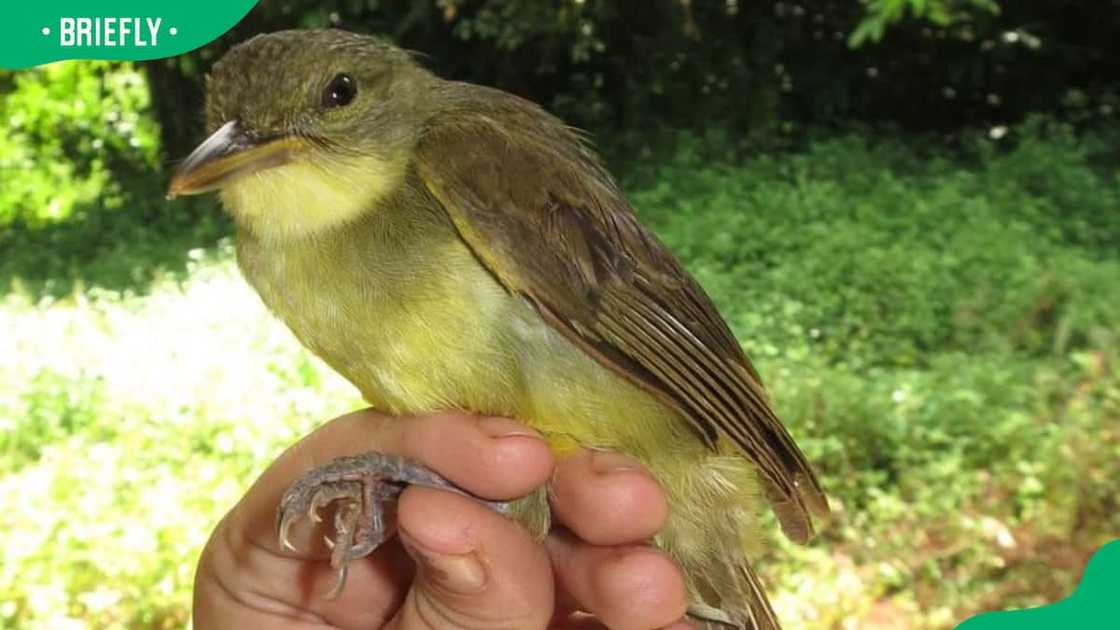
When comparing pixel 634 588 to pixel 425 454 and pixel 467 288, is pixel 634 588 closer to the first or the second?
pixel 425 454

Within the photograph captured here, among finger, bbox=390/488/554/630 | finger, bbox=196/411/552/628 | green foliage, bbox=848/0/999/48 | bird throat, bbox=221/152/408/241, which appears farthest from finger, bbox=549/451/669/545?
green foliage, bbox=848/0/999/48

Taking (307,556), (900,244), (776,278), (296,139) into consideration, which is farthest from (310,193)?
(900,244)

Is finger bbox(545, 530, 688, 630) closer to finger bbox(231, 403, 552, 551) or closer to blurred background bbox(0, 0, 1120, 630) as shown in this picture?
finger bbox(231, 403, 552, 551)

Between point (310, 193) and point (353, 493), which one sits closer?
point (310, 193)

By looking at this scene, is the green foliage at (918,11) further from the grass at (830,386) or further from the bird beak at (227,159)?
the bird beak at (227,159)

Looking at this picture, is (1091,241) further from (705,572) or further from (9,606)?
(9,606)

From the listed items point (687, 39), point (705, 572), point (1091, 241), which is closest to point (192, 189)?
point (705, 572)
